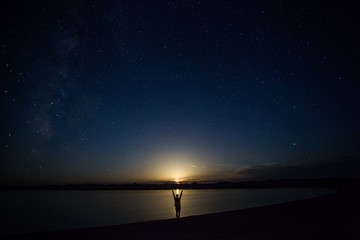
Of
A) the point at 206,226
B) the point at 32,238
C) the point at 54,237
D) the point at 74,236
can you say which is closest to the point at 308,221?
the point at 206,226

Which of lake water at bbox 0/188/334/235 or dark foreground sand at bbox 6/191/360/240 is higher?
dark foreground sand at bbox 6/191/360/240

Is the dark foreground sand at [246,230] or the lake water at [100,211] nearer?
the dark foreground sand at [246,230]

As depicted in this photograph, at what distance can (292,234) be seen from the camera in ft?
42.0

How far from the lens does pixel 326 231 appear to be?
13055 millimetres

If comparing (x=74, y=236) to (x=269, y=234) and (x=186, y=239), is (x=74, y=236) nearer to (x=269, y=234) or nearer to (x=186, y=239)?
(x=186, y=239)

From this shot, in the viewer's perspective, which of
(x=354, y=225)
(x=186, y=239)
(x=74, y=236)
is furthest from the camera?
(x=74, y=236)

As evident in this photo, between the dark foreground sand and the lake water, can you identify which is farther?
the lake water

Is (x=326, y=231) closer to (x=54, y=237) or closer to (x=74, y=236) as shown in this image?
(x=74, y=236)

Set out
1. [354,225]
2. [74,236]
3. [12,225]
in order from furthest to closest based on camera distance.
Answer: [12,225] → [74,236] → [354,225]

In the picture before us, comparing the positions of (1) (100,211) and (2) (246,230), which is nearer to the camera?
(2) (246,230)

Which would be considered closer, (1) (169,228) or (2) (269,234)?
(2) (269,234)

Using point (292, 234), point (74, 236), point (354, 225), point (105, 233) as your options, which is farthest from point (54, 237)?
point (354, 225)

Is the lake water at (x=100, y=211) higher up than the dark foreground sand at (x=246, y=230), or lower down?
lower down

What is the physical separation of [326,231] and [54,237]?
44.2 ft
